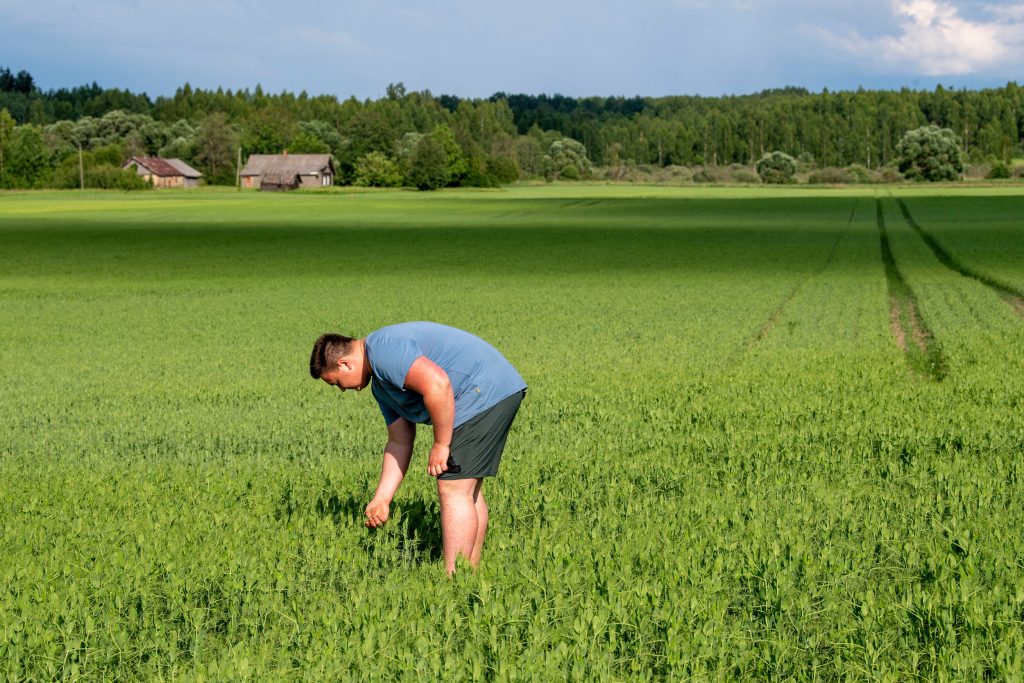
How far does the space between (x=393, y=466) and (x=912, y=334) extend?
17.6 metres

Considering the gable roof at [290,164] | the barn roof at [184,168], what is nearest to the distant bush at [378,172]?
the gable roof at [290,164]

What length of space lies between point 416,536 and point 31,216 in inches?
2780

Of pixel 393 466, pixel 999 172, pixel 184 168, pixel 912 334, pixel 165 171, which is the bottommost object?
pixel 912 334

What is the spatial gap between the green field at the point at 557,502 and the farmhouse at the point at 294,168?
128237 mm

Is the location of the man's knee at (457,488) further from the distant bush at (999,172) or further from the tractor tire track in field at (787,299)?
the distant bush at (999,172)

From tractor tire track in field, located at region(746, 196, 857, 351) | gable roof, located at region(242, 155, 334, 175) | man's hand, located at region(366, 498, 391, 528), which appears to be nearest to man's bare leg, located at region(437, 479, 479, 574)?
man's hand, located at region(366, 498, 391, 528)

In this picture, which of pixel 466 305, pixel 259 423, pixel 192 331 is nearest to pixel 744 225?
pixel 466 305

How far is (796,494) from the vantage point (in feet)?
30.5

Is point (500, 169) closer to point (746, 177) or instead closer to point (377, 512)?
point (746, 177)

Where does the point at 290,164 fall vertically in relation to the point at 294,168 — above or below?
above

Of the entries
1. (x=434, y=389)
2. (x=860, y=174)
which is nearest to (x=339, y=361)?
(x=434, y=389)

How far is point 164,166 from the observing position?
158 metres

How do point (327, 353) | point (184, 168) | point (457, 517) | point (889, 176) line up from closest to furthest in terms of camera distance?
point (327, 353)
point (457, 517)
point (889, 176)
point (184, 168)

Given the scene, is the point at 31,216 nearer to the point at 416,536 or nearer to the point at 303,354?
the point at 303,354
